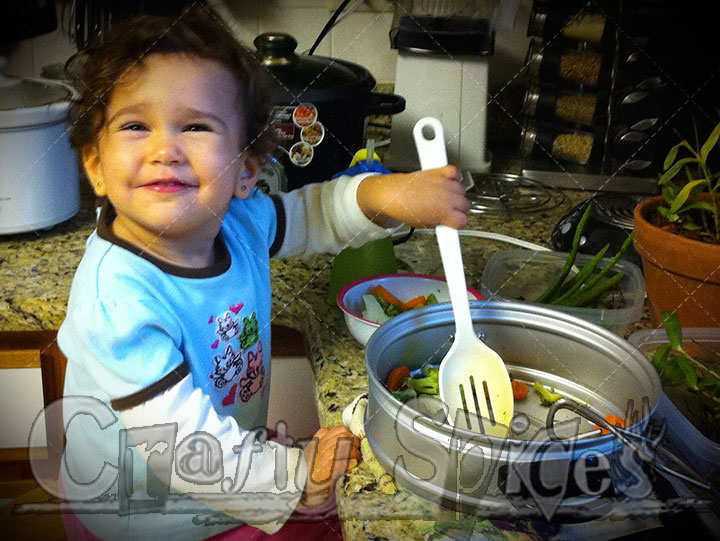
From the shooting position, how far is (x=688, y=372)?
1.28 feet

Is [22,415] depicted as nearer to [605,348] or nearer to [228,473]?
[228,473]

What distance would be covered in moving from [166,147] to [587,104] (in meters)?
0.49

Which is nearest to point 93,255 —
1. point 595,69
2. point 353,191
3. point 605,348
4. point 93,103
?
point 93,103

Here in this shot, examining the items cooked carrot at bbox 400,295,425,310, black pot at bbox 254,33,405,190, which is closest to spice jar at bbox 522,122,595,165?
black pot at bbox 254,33,405,190

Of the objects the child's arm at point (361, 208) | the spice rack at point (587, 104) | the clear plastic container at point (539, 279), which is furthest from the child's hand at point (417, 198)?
the spice rack at point (587, 104)

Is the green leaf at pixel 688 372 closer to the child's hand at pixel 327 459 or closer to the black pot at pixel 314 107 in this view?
the child's hand at pixel 327 459

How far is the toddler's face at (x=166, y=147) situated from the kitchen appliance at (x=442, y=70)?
345 mm

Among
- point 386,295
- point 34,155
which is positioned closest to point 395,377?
point 386,295

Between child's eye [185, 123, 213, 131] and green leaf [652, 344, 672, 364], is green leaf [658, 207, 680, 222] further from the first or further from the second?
child's eye [185, 123, 213, 131]

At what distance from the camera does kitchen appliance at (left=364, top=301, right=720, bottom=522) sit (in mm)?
316

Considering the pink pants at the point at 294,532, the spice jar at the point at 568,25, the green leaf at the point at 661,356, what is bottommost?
the pink pants at the point at 294,532

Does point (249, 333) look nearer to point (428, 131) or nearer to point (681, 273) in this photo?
point (428, 131)

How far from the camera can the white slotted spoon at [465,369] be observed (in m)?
0.41

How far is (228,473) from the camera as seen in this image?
0.43m
